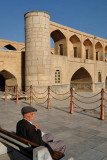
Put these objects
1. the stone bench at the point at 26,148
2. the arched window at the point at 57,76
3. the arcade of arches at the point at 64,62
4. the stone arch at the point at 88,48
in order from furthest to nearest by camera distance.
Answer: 1. the stone arch at the point at 88,48
2. the arched window at the point at 57,76
3. the arcade of arches at the point at 64,62
4. the stone bench at the point at 26,148

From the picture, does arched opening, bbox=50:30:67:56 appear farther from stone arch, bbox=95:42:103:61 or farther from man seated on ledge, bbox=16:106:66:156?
man seated on ledge, bbox=16:106:66:156

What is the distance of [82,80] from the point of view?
20.5 m

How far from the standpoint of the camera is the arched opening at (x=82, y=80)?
19750 mm

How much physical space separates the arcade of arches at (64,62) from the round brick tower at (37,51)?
0.08m

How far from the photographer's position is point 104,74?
2142 cm

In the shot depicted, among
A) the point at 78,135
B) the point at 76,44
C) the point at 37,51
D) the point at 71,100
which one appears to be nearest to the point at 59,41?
the point at 76,44

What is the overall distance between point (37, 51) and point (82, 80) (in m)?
9.29

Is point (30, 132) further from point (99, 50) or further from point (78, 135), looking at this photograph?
point (99, 50)

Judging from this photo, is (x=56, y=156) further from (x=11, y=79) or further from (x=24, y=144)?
(x=11, y=79)

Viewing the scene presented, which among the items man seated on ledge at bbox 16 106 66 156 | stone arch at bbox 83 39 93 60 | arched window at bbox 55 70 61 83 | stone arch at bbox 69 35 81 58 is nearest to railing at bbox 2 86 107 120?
arched window at bbox 55 70 61 83

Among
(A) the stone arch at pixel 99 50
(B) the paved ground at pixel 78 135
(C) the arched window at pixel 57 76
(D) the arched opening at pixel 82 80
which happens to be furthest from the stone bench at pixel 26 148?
(A) the stone arch at pixel 99 50

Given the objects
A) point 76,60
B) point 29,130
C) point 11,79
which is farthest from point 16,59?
point 29,130

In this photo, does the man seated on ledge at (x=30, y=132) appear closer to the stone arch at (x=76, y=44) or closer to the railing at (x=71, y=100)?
the railing at (x=71, y=100)

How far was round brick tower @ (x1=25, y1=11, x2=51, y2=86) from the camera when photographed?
12.9 meters
